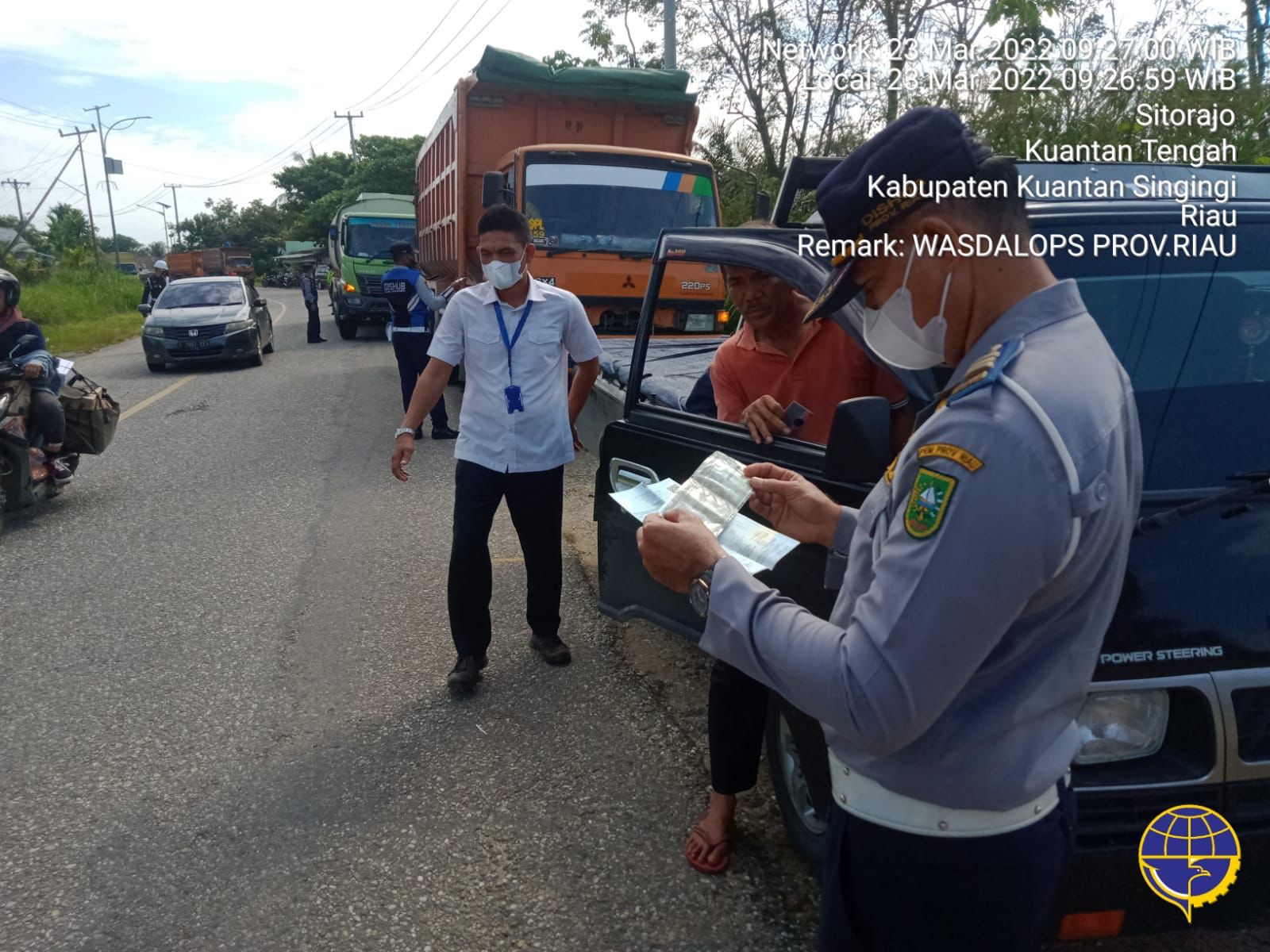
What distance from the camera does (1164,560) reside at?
1967mm

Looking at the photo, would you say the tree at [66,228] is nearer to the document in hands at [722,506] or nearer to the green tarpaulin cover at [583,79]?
the green tarpaulin cover at [583,79]

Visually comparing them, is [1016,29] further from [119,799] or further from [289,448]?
[119,799]

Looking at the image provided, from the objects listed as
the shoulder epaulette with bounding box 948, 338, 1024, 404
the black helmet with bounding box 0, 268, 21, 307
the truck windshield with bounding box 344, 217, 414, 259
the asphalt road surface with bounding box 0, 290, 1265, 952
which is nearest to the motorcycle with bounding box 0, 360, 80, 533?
the asphalt road surface with bounding box 0, 290, 1265, 952

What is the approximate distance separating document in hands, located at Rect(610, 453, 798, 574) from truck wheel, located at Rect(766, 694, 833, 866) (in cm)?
87

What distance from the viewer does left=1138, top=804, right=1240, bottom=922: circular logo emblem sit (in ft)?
6.07

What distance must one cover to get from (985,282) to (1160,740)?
1252 millimetres

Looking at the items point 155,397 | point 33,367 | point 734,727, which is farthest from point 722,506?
point 155,397

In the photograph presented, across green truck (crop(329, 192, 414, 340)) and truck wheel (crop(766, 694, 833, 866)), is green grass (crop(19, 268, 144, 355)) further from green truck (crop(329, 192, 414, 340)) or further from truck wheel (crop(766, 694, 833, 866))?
truck wheel (crop(766, 694, 833, 866))

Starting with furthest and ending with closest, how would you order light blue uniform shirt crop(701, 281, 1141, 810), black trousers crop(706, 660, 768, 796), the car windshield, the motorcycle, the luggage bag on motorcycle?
the car windshield < the luggage bag on motorcycle < the motorcycle < black trousers crop(706, 660, 768, 796) < light blue uniform shirt crop(701, 281, 1141, 810)

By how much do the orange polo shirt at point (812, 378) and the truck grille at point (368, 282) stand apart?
17.9 meters

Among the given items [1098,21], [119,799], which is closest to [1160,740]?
[119,799]

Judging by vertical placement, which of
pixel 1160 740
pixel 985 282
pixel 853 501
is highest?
pixel 985 282

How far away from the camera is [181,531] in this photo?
621 cm

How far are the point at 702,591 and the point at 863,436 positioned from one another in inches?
35.0
